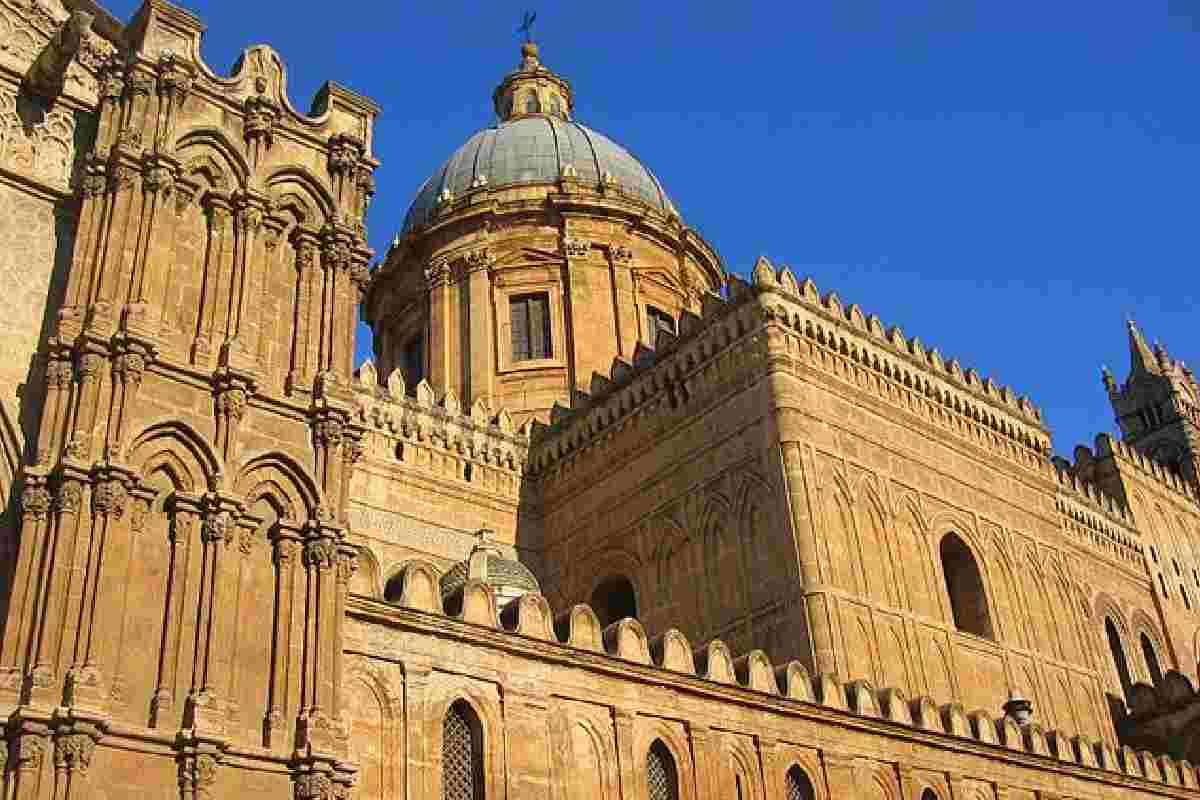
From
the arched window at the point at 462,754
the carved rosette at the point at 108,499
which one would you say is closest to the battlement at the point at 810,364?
the arched window at the point at 462,754

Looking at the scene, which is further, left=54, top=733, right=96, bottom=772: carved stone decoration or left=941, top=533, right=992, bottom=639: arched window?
left=941, top=533, right=992, bottom=639: arched window

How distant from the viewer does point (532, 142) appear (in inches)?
1513

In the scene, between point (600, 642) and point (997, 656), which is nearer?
point (600, 642)

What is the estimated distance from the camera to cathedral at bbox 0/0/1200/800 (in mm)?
11516

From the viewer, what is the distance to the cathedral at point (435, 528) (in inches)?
453

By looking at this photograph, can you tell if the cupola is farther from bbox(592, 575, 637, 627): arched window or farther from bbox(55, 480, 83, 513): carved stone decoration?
bbox(55, 480, 83, 513): carved stone decoration

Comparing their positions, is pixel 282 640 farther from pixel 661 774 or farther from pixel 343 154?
pixel 343 154

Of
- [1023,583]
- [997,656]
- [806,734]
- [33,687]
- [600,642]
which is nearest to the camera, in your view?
[33,687]

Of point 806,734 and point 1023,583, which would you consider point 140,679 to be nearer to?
point 806,734

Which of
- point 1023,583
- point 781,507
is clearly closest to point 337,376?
point 781,507

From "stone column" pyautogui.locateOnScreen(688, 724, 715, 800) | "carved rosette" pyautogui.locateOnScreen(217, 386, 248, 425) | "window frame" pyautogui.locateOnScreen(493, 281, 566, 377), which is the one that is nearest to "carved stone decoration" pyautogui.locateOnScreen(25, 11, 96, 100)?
"carved rosette" pyautogui.locateOnScreen(217, 386, 248, 425)

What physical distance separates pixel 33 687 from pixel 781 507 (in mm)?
13951

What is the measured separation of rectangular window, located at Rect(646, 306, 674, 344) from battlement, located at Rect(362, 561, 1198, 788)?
15.8 metres

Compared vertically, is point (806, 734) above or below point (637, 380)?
below
